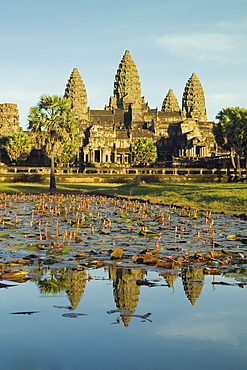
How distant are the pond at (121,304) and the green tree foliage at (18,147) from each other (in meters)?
112

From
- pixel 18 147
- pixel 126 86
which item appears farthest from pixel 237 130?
pixel 126 86

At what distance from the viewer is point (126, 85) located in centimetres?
19325

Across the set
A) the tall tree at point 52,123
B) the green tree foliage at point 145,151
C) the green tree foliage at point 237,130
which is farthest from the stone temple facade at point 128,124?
the tall tree at point 52,123

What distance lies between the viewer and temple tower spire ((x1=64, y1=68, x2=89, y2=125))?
179 m

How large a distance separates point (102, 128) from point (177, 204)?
121850 millimetres

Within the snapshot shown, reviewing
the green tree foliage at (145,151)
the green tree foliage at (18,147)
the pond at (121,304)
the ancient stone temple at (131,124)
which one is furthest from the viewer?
the ancient stone temple at (131,124)

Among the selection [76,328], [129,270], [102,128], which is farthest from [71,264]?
A: [102,128]

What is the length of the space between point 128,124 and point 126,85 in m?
22.5

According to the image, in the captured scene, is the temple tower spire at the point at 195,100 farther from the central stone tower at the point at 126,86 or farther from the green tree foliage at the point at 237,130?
the green tree foliage at the point at 237,130

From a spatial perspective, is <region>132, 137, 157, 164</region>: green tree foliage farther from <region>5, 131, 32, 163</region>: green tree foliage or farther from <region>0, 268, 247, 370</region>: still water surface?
<region>0, 268, 247, 370</region>: still water surface

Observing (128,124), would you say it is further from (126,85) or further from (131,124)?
(126,85)

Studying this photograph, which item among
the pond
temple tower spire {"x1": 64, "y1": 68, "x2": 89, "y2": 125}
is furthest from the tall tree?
temple tower spire {"x1": 64, "y1": 68, "x2": 89, "y2": 125}

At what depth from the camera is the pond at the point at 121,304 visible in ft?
21.7

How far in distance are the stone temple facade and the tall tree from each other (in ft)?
231
